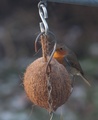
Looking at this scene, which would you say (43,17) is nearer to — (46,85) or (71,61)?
(46,85)

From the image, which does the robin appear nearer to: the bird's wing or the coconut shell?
the bird's wing

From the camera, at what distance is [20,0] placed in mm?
6906

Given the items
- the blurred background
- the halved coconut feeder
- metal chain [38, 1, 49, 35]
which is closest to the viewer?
metal chain [38, 1, 49, 35]

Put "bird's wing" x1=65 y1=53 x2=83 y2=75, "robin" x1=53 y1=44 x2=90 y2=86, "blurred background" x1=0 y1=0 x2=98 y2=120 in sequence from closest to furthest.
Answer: "robin" x1=53 y1=44 x2=90 y2=86
"bird's wing" x1=65 y1=53 x2=83 y2=75
"blurred background" x1=0 y1=0 x2=98 y2=120

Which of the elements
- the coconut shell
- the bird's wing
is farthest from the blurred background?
the coconut shell

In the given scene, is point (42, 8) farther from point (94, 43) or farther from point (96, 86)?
point (94, 43)

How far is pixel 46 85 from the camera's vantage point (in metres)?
2.03

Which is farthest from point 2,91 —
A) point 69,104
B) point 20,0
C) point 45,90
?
point 45,90

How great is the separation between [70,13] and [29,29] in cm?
55

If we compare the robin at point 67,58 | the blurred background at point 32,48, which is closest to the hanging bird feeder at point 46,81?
the robin at point 67,58

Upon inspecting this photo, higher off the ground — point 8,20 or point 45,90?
point 45,90

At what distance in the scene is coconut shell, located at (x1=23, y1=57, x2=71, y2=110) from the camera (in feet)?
6.64

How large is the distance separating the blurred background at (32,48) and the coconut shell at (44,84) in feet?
8.88

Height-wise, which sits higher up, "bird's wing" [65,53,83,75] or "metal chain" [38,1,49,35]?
"metal chain" [38,1,49,35]
